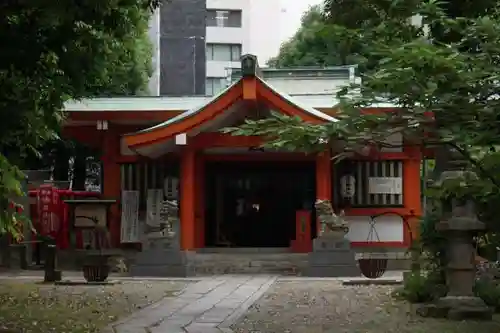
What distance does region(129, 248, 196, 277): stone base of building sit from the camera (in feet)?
52.3

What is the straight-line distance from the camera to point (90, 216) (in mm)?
18078

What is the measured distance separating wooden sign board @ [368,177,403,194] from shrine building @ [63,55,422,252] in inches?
1.0

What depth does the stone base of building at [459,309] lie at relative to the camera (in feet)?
30.2

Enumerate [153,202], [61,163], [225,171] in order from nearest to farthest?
[153,202] → [225,171] → [61,163]

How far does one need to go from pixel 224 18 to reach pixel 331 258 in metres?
38.2

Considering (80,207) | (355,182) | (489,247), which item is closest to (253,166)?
(355,182)

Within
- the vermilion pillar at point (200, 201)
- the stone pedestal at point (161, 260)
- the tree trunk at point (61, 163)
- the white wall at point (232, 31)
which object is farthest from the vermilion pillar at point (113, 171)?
the white wall at point (232, 31)

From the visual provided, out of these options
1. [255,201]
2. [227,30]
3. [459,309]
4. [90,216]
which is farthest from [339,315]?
[227,30]

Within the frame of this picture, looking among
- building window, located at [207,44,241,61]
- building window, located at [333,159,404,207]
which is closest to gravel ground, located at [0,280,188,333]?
Answer: building window, located at [333,159,404,207]

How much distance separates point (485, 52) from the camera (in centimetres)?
594

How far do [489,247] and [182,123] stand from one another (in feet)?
30.0

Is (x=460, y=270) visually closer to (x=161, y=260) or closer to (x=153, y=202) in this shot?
(x=161, y=260)

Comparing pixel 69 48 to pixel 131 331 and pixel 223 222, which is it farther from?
pixel 223 222

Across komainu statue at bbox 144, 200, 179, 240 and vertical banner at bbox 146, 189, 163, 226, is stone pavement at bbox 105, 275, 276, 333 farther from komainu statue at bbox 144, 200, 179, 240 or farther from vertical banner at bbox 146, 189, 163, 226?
vertical banner at bbox 146, 189, 163, 226
